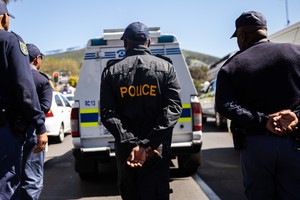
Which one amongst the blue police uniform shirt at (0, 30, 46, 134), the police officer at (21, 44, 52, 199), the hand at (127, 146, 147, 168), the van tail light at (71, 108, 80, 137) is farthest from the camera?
the van tail light at (71, 108, 80, 137)

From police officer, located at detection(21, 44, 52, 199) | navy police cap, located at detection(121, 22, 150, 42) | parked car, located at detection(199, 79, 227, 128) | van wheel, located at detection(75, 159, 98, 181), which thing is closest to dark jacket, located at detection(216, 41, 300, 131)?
navy police cap, located at detection(121, 22, 150, 42)

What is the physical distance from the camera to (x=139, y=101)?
10.1ft

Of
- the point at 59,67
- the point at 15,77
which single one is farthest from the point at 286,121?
the point at 59,67

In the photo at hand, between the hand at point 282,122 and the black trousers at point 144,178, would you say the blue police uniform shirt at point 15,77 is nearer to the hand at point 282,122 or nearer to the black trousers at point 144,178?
the black trousers at point 144,178

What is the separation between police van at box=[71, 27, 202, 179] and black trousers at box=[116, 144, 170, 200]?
2788 millimetres

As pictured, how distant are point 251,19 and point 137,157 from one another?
1317mm

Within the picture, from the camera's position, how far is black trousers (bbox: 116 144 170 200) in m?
3.02

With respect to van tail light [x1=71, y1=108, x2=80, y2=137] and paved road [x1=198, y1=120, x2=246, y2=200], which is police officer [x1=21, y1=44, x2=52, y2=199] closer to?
van tail light [x1=71, y1=108, x2=80, y2=137]

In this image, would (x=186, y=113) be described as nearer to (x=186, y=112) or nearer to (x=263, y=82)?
(x=186, y=112)

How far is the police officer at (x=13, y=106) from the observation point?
2.61 metres

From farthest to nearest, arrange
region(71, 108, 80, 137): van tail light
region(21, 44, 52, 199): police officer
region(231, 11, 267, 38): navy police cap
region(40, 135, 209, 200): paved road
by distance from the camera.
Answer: region(71, 108, 80, 137): van tail light
region(40, 135, 209, 200): paved road
region(21, 44, 52, 199): police officer
region(231, 11, 267, 38): navy police cap

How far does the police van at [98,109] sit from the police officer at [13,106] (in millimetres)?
3136

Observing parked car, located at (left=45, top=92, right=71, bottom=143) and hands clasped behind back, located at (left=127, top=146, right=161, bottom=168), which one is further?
parked car, located at (left=45, top=92, right=71, bottom=143)

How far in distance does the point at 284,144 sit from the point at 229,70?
0.62 meters
